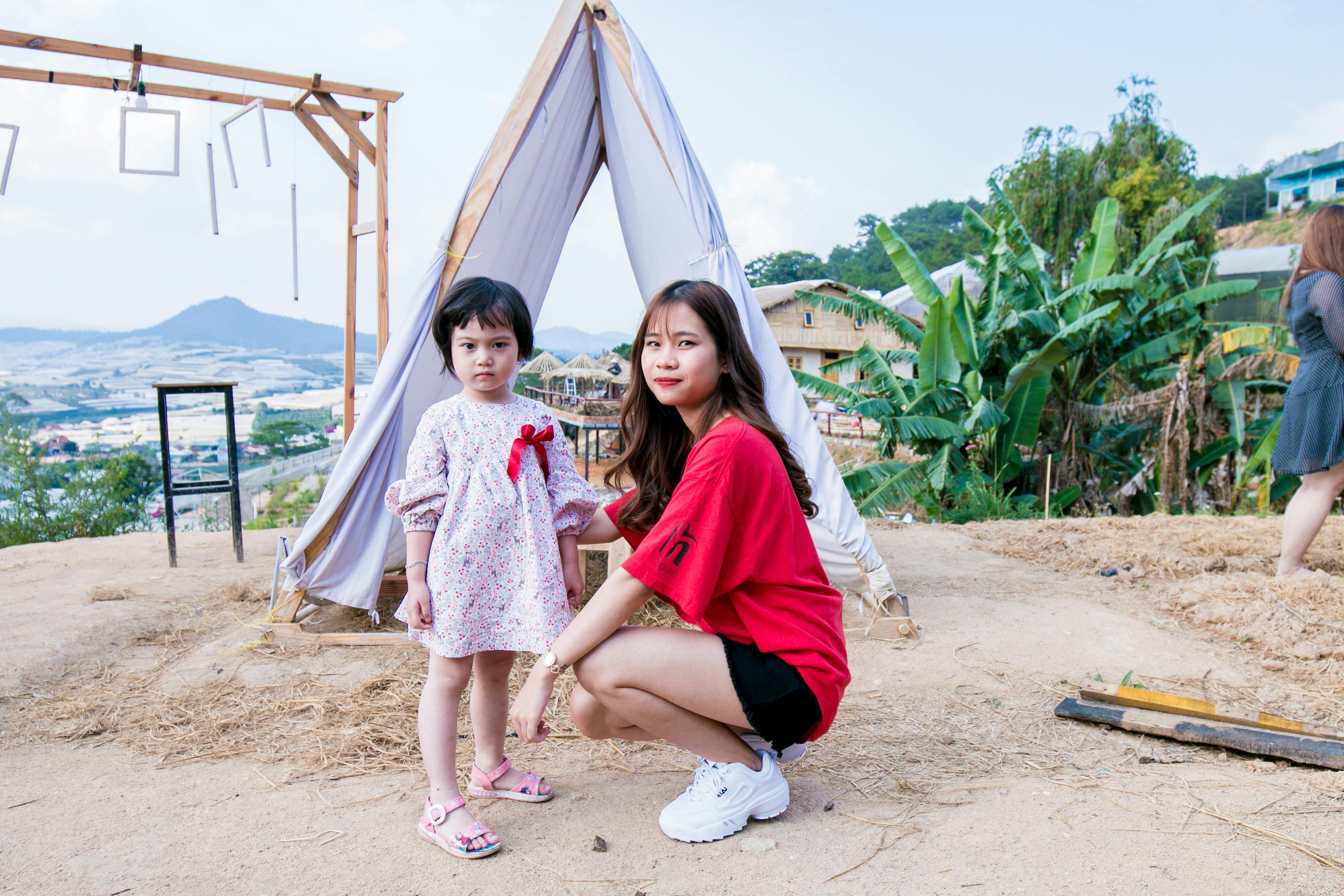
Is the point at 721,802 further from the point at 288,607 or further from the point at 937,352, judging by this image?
the point at 937,352

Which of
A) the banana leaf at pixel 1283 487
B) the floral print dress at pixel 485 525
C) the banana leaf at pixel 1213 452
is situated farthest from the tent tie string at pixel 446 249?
the banana leaf at pixel 1283 487

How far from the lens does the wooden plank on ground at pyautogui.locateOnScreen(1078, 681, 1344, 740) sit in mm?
2170

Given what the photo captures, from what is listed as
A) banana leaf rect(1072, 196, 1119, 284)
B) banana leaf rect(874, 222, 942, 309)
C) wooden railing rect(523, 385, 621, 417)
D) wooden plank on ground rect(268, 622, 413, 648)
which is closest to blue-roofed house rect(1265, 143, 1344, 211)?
wooden railing rect(523, 385, 621, 417)

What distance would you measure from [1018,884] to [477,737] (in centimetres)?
120

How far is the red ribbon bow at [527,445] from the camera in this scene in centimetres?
183

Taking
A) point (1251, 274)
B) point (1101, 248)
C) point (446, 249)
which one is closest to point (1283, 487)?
point (1101, 248)

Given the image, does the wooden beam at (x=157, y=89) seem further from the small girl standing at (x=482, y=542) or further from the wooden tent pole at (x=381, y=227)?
the small girl standing at (x=482, y=542)

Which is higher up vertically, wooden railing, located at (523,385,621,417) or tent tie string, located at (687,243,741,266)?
tent tie string, located at (687,243,741,266)

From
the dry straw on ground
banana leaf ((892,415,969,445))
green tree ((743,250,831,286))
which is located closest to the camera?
the dry straw on ground

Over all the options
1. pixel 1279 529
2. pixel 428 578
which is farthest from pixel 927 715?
pixel 1279 529

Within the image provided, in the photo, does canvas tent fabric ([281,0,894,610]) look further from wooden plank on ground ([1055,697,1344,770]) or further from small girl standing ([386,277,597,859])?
small girl standing ([386,277,597,859])

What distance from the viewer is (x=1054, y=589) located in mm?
4023

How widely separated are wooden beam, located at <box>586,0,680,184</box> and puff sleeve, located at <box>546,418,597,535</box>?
179 cm

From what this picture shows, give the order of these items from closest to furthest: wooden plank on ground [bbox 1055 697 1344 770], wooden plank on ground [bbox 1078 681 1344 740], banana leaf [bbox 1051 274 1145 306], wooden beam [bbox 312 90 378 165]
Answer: wooden plank on ground [bbox 1055 697 1344 770], wooden plank on ground [bbox 1078 681 1344 740], wooden beam [bbox 312 90 378 165], banana leaf [bbox 1051 274 1145 306]
